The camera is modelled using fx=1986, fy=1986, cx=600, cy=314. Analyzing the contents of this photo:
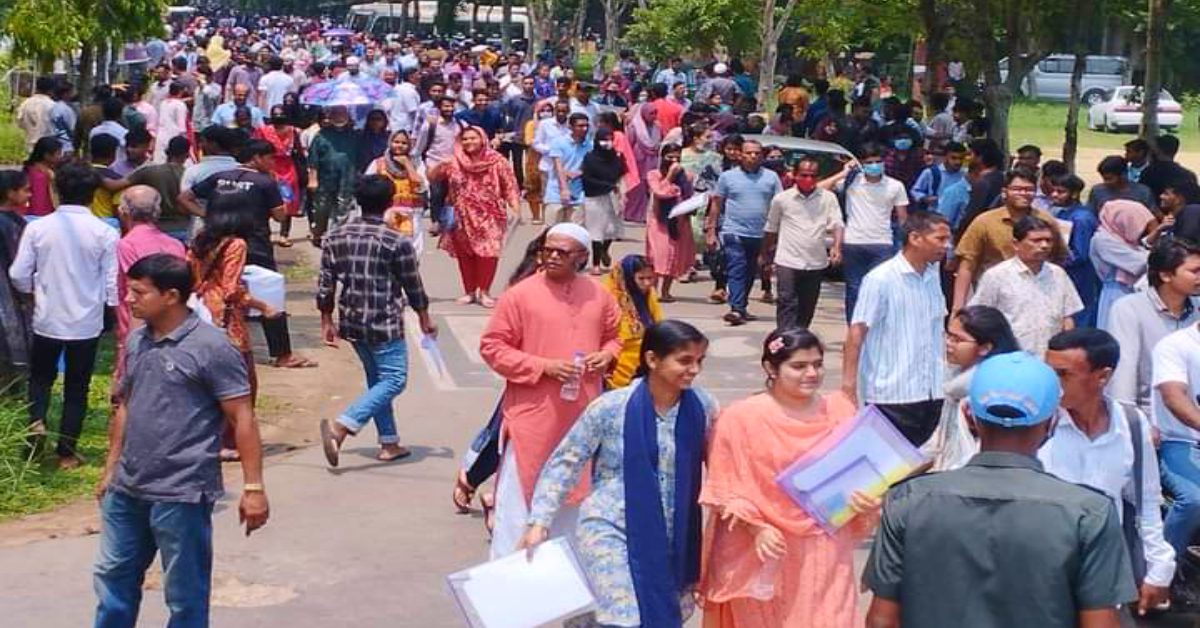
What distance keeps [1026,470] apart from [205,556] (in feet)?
10.1

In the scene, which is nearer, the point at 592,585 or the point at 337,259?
the point at 592,585

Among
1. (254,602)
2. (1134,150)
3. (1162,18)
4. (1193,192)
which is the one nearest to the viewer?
(254,602)

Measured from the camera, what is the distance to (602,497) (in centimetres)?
617

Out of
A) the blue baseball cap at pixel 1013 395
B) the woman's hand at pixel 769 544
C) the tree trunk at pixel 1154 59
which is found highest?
the tree trunk at pixel 1154 59

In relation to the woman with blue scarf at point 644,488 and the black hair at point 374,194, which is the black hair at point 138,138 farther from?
the woman with blue scarf at point 644,488

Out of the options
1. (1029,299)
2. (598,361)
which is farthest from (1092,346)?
(1029,299)

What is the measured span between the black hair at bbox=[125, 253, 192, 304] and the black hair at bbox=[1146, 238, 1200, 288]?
12.3 feet

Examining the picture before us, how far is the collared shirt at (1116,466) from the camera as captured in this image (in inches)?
237

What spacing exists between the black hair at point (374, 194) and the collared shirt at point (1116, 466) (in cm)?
478

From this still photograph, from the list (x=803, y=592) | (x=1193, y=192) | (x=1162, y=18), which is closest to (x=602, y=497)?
(x=803, y=592)

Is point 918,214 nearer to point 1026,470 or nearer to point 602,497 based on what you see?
point 602,497

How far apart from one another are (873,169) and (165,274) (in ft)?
26.3

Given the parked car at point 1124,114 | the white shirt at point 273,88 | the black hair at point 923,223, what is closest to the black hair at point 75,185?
the black hair at point 923,223

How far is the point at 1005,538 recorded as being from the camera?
4.32 meters
